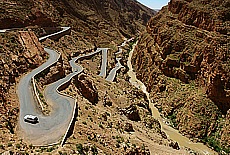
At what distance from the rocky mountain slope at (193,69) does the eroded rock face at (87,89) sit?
15996 millimetres

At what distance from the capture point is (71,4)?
90750 millimetres

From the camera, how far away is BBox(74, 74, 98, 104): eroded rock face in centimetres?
3378

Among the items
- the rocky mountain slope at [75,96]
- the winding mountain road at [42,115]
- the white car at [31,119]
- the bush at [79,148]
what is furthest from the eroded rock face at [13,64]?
the bush at [79,148]

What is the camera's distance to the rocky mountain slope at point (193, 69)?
133 ft

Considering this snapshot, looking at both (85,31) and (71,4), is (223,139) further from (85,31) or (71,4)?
(71,4)

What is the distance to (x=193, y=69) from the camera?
4872 centimetres

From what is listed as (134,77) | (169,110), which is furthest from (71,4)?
(169,110)

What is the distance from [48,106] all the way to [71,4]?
7140cm

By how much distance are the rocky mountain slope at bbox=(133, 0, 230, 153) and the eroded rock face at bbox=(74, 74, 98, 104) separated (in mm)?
15996

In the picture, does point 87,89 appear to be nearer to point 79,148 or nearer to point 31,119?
point 31,119

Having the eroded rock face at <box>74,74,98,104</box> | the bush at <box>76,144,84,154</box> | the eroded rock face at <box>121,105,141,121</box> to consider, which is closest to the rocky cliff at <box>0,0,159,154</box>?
the eroded rock face at <box>74,74,98,104</box>

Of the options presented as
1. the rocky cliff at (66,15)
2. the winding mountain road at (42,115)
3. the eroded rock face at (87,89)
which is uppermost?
the rocky cliff at (66,15)

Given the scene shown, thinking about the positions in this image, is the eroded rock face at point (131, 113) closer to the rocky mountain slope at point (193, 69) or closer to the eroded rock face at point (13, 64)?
the rocky mountain slope at point (193, 69)

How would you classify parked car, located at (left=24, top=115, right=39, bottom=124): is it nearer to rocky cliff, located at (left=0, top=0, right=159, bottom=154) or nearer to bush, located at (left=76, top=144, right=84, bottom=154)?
rocky cliff, located at (left=0, top=0, right=159, bottom=154)
